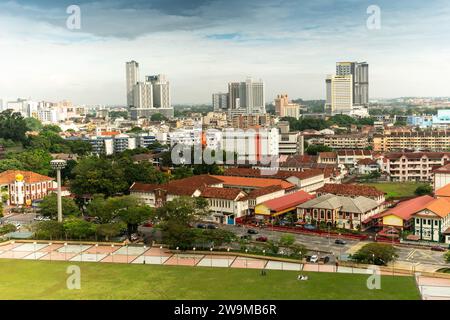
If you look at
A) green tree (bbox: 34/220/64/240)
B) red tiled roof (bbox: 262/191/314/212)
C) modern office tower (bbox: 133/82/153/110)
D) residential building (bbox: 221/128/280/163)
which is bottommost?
green tree (bbox: 34/220/64/240)

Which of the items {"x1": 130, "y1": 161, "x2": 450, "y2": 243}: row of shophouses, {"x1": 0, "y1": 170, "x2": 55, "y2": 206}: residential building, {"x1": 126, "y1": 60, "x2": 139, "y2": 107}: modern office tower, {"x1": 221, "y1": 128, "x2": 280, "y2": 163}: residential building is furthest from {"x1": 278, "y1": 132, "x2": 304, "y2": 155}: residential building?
{"x1": 126, "y1": 60, "x2": 139, "y2": 107}: modern office tower

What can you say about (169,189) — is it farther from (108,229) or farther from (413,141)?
(413,141)

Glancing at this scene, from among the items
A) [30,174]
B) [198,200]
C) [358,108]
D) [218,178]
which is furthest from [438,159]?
[358,108]

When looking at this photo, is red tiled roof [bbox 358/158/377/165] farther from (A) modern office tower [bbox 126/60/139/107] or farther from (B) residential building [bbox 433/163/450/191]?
(A) modern office tower [bbox 126/60/139/107]

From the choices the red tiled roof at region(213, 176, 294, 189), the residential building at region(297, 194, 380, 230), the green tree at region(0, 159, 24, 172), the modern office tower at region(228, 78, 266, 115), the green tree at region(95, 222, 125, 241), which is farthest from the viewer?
the modern office tower at region(228, 78, 266, 115)

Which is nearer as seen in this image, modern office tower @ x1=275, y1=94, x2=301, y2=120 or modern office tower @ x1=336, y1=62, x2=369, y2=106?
modern office tower @ x1=275, y1=94, x2=301, y2=120

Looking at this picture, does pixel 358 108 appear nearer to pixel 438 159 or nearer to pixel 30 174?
pixel 438 159
